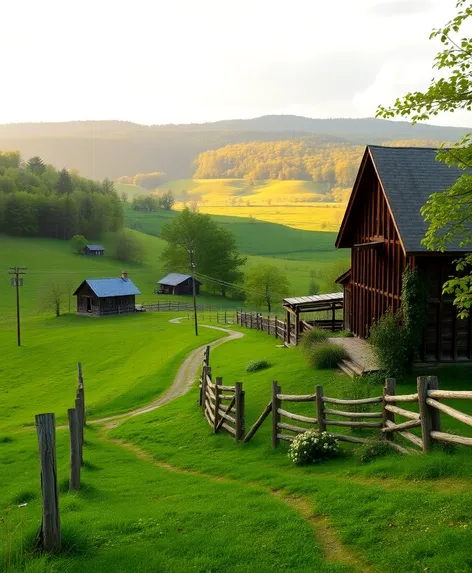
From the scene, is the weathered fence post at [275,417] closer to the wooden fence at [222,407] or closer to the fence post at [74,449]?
the wooden fence at [222,407]

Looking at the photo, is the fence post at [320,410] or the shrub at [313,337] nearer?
the fence post at [320,410]

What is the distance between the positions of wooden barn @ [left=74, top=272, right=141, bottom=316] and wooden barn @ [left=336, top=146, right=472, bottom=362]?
5155 cm

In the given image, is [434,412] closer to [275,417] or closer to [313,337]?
[275,417]

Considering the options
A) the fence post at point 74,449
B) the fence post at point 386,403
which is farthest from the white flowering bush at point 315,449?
the fence post at point 74,449

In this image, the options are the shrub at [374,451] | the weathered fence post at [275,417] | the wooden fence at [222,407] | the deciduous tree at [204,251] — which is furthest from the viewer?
the deciduous tree at [204,251]

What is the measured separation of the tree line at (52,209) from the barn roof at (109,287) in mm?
58073

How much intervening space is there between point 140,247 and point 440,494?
114 metres

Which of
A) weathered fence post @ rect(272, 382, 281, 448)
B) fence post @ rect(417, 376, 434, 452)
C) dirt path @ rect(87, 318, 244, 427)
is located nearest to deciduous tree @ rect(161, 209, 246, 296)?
dirt path @ rect(87, 318, 244, 427)

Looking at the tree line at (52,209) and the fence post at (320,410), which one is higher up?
the tree line at (52,209)

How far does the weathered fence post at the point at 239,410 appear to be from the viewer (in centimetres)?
1677

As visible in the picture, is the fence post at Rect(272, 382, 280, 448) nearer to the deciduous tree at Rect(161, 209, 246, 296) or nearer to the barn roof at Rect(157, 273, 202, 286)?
the barn roof at Rect(157, 273, 202, 286)

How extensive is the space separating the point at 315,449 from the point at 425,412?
126 inches

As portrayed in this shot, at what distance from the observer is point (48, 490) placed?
329 inches

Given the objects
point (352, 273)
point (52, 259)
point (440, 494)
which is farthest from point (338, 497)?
point (52, 259)
